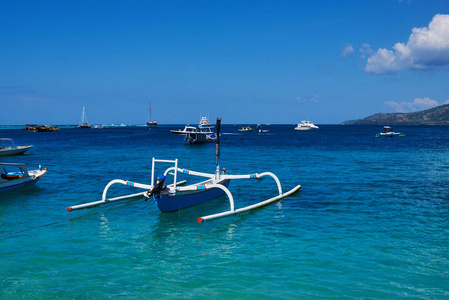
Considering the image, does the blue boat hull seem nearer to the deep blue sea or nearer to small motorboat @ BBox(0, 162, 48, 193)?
the deep blue sea

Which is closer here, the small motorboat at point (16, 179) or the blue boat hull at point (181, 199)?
the blue boat hull at point (181, 199)

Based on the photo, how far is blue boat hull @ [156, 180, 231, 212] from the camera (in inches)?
686

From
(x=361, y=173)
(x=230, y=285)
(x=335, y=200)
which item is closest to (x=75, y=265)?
(x=230, y=285)

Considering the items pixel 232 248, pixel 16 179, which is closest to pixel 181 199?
pixel 232 248

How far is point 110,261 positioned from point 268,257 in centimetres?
583

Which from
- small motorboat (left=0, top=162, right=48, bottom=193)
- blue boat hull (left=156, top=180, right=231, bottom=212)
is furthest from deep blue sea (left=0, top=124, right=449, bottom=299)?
small motorboat (left=0, top=162, right=48, bottom=193)

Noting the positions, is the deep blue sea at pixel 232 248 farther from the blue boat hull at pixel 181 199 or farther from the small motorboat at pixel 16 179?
the small motorboat at pixel 16 179

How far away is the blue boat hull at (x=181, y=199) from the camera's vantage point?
17.4 m

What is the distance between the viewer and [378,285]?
10.5 metres

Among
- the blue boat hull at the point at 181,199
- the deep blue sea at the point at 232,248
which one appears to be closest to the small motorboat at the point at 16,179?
the deep blue sea at the point at 232,248

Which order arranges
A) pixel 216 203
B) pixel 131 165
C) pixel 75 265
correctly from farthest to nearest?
pixel 131 165, pixel 216 203, pixel 75 265

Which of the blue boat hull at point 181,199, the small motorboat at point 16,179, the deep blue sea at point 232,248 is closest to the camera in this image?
the deep blue sea at point 232,248

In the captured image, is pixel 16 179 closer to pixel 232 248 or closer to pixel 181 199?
pixel 181 199

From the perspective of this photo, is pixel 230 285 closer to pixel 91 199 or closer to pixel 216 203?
pixel 216 203
